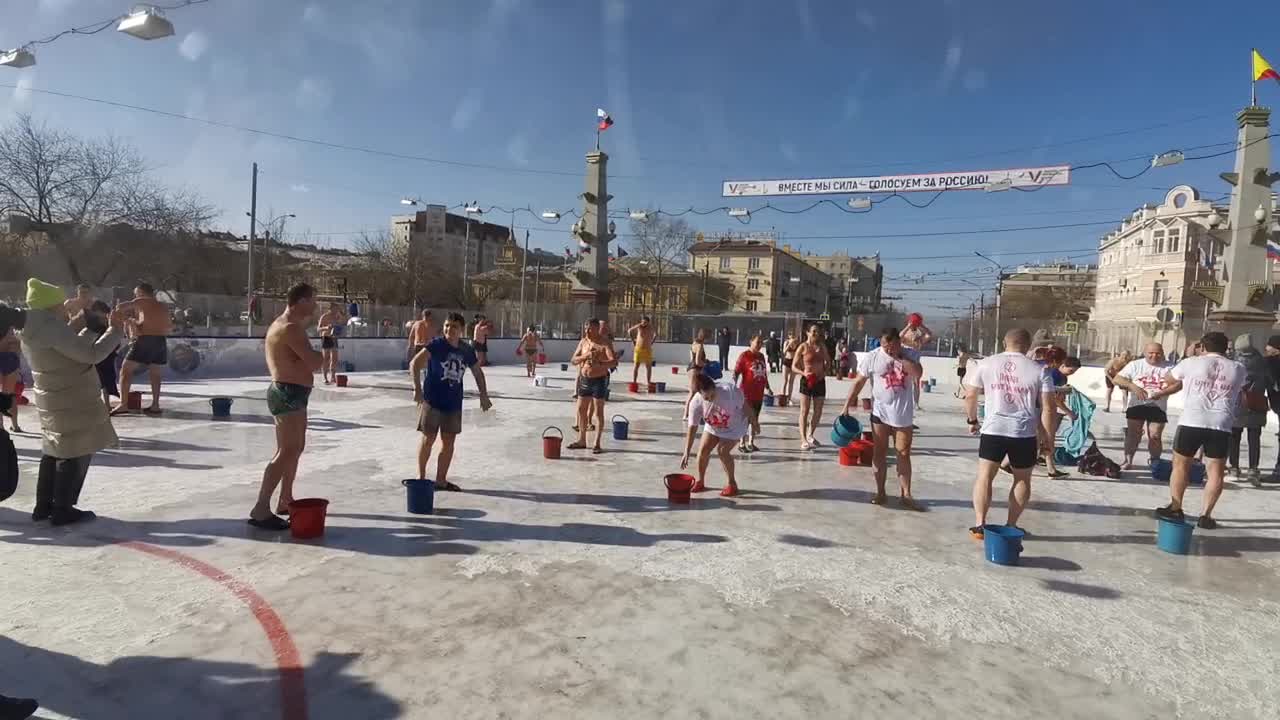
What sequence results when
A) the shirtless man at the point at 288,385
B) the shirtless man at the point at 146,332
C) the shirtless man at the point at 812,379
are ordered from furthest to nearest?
the shirtless man at the point at 146,332
the shirtless man at the point at 812,379
the shirtless man at the point at 288,385

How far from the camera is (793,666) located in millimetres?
3406

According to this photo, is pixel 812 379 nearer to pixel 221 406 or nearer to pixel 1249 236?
pixel 221 406

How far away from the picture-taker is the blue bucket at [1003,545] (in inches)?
197

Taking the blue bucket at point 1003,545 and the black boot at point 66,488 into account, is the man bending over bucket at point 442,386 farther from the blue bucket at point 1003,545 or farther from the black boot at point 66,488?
the blue bucket at point 1003,545

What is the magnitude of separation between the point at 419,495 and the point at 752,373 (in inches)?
178

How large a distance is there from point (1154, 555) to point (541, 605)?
4.85 meters

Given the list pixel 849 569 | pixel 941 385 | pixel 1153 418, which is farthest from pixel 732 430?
pixel 941 385

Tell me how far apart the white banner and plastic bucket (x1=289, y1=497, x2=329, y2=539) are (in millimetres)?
17185

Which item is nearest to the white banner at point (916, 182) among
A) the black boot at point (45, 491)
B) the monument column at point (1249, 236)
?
the monument column at point (1249, 236)

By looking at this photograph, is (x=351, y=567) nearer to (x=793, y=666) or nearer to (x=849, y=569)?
(x=793, y=666)

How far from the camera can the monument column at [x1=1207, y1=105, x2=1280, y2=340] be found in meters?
14.4

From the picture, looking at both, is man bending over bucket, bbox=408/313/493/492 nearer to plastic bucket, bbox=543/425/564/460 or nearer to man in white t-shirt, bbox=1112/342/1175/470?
plastic bucket, bbox=543/425/564/460

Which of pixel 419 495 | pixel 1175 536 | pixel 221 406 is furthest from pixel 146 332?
pixel 1175 536

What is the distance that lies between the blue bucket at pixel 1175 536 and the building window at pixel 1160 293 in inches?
2695
